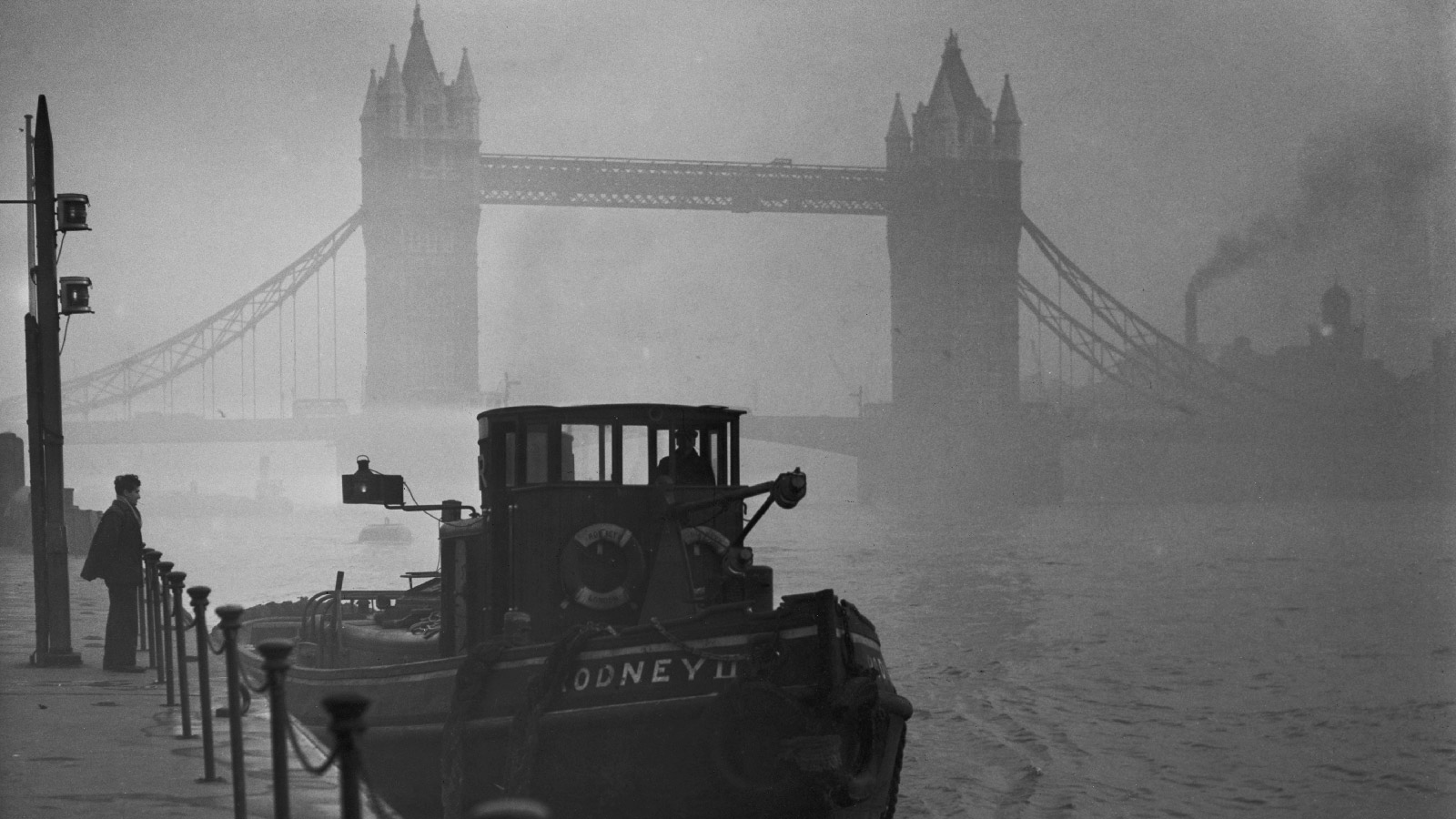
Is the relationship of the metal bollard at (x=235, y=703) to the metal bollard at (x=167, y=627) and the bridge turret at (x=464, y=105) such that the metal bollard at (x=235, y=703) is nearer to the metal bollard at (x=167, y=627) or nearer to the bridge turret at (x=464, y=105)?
the metal bollard at (x=167, y=627)

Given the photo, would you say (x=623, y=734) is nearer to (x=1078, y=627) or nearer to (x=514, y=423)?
(x=514, y=423)

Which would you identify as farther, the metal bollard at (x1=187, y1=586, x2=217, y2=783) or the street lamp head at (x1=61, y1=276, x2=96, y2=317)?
the street lamp head at (x1=61, y1=276, x2=96, y2=317)

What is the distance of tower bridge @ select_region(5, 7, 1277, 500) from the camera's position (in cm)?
10000

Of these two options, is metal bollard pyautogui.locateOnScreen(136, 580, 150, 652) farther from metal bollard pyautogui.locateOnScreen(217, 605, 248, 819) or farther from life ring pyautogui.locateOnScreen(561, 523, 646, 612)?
metal bollard pyautogui.locateOnScreen(217, 605, 248, 819)

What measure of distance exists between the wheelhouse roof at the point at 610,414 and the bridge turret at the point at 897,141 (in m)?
110

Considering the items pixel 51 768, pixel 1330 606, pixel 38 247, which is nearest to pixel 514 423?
pixel 51 768

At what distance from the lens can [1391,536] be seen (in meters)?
68.1

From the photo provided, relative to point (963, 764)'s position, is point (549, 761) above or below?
above

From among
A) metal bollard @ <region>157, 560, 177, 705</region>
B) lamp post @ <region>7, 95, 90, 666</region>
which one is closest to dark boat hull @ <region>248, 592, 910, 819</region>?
metal bollard @ <region>157, 560, 177, 705</region>

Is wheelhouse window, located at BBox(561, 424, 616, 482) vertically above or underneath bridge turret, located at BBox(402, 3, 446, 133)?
underneath

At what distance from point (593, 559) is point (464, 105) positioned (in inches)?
3780

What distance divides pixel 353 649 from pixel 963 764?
831 cm

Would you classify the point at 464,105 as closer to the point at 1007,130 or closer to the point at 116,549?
the point at 1007,130

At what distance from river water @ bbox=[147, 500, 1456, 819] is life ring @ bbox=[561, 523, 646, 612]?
6.41 m
